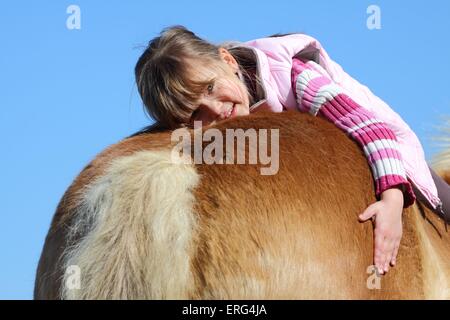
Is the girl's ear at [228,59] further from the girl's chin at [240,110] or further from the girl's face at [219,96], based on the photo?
the girl's chin at [240,110]

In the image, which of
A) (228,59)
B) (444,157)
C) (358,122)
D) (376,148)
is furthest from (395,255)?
(444,157)

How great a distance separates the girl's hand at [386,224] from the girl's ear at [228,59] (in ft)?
3.30

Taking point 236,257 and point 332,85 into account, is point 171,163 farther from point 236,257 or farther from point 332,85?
point 332,85

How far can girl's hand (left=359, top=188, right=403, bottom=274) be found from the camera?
2635 millimetres

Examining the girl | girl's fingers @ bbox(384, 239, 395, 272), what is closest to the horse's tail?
the girl

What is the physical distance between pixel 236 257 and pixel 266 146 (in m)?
0.48

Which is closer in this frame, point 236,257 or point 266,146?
point 236,257

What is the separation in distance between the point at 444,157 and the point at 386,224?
6.60 ft

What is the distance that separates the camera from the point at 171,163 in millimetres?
2484

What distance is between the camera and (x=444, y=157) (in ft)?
15.0

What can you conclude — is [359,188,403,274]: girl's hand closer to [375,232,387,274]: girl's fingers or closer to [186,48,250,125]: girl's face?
[375,232,387,274]: girl's fingers

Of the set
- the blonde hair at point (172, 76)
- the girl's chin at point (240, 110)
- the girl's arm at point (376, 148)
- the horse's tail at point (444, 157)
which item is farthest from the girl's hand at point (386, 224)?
the horse's tail at point (444, 157)
